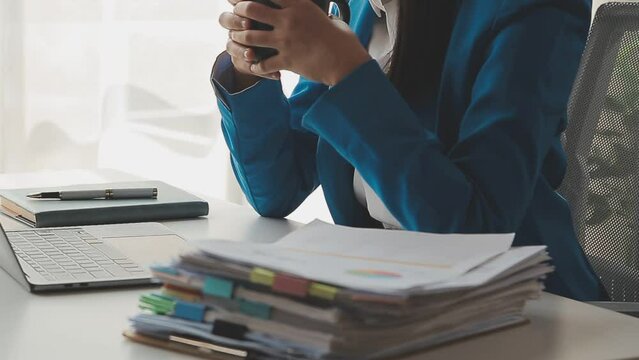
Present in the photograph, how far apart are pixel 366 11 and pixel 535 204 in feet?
1.18

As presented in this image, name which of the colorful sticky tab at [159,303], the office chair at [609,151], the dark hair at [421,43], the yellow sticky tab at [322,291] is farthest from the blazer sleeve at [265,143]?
the yellow sticky tab at [322,291]

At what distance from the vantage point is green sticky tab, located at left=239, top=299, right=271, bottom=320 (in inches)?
28.2

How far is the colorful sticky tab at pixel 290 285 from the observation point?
2.27ft

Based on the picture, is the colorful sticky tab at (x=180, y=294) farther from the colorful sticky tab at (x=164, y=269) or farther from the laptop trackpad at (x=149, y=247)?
the laptop trackpad at (x=149, y=247)

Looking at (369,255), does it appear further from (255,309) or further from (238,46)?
(238,46)

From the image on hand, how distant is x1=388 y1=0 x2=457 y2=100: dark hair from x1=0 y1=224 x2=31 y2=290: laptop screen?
507mm

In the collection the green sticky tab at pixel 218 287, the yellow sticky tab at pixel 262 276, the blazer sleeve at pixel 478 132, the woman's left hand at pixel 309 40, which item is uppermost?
the woman's left hand at pixel 309 40

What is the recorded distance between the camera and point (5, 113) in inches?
105

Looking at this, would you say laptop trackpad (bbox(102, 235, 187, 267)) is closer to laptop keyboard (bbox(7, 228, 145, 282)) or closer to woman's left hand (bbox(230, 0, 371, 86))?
laptop keyboard (bbox(7, 228, 145, 282))

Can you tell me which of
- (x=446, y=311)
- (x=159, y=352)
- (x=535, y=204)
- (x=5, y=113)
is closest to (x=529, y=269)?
(x=446, y=311)

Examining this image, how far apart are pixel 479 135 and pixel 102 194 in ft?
1.66

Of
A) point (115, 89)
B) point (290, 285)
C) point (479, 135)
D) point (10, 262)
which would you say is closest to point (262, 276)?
point (290, 285)

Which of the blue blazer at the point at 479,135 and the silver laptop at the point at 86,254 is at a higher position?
the blue blazer at the point at 479,135

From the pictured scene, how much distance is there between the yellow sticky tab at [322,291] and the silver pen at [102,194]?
704 mm
